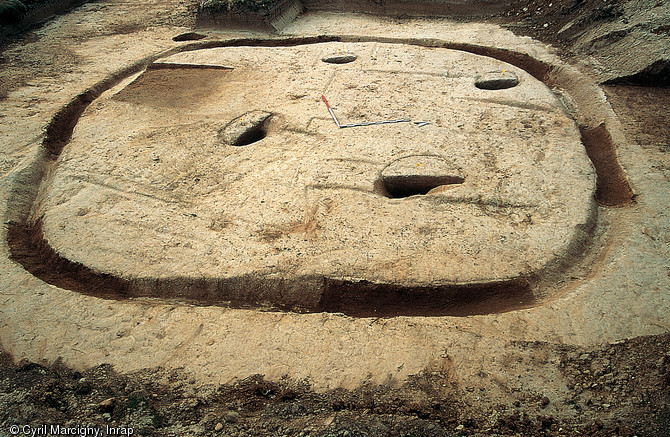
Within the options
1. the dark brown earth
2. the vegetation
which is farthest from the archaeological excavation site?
the vegetation

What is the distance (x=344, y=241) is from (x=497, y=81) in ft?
9.35

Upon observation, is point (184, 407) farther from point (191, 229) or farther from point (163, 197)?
point (163, 197)

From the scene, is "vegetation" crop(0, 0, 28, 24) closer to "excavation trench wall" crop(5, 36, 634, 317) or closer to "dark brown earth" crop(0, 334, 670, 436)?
→ "excavation trench wall" crop(5, 36, 634, 317)

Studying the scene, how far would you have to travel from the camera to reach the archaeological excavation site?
7.64 feet

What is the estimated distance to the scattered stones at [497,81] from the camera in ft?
16.1

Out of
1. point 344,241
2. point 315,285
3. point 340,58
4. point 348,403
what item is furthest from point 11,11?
point 348,403

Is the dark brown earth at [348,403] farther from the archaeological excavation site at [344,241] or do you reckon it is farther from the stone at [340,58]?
the stone at [340,58]

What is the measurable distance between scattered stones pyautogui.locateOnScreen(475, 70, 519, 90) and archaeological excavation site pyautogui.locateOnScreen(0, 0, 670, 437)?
0.10 ft

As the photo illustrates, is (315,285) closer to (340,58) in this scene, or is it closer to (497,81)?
(497,81)

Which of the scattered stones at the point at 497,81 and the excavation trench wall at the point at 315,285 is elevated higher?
the scattered stones at the point at 497,81

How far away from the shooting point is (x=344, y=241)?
3.13 meters

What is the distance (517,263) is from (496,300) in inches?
11.2

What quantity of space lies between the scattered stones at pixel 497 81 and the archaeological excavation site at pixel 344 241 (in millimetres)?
30

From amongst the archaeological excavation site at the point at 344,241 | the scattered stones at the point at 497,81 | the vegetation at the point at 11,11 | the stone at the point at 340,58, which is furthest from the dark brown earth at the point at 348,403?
the vegetation at the point at 11,11
